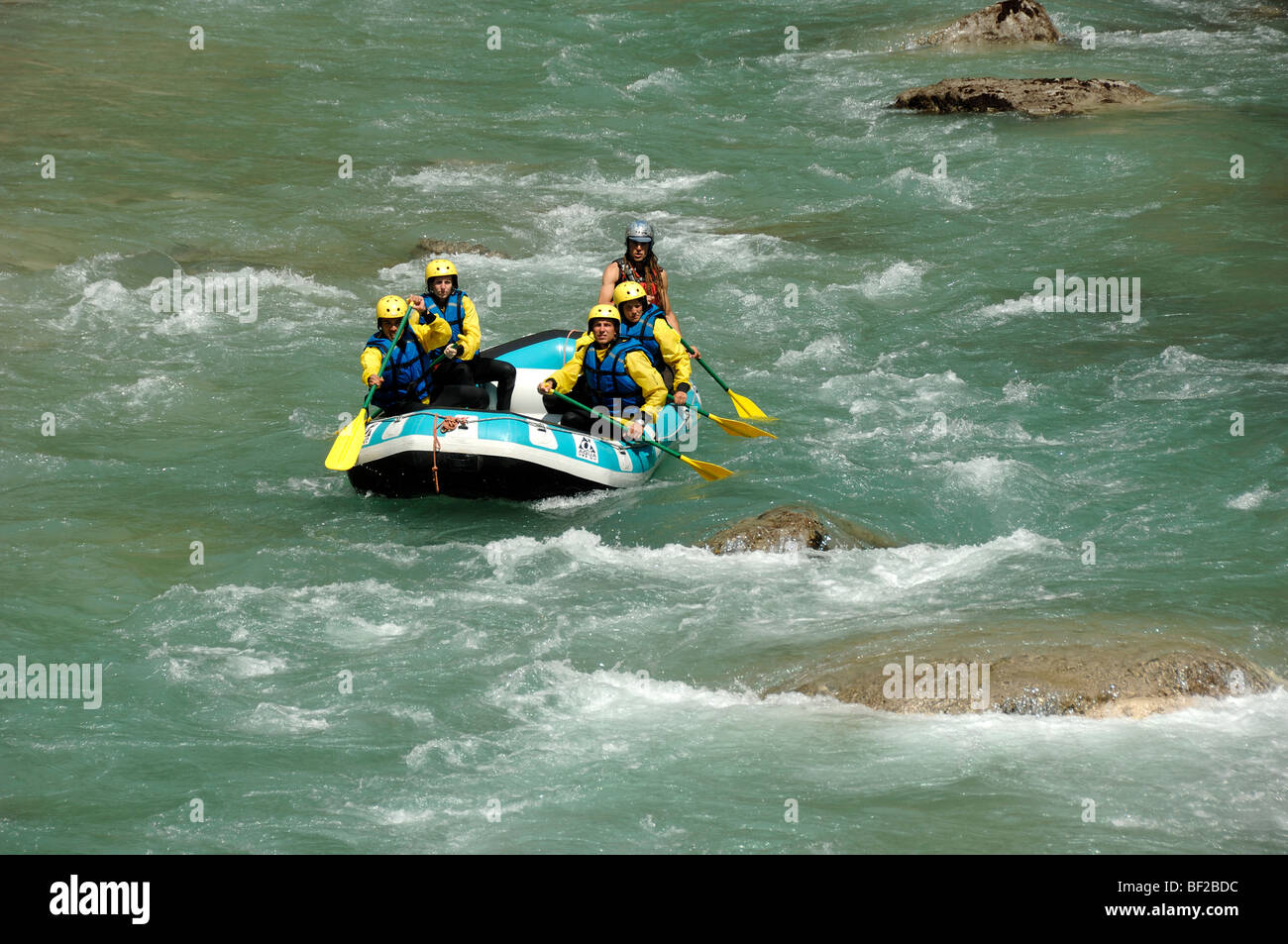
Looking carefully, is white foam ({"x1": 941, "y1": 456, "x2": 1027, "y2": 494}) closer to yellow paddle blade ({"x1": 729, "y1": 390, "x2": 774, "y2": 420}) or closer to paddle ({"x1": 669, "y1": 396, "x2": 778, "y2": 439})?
paddle ({"x1": 669, "y1": 396, "x2": 778, "y2": 439})

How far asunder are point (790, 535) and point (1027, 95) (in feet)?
38.1

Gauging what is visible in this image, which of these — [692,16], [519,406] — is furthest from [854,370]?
[692,16]

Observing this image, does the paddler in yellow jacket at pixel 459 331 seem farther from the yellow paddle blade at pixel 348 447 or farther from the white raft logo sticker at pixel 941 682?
the white raft logo sticker at pixel 941 682

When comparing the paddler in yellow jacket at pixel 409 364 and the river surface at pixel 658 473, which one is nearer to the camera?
the river surface at pixel 658 473

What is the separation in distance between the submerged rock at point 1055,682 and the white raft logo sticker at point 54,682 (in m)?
3.41

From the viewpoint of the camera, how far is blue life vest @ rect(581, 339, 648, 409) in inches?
373

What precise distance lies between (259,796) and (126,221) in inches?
392

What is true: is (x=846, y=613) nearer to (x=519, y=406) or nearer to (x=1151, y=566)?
(x=1151, y=566)

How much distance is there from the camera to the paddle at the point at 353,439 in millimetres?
8875

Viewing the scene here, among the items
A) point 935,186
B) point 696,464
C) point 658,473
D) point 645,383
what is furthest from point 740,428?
point 935,186

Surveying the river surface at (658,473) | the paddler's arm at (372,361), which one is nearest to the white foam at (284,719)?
the river surface at (658,473)

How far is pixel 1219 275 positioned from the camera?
42.8 feet

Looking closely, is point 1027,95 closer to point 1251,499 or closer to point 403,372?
point 1251,499
